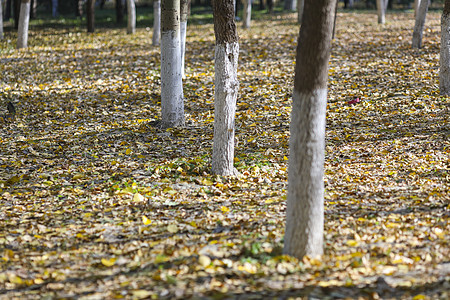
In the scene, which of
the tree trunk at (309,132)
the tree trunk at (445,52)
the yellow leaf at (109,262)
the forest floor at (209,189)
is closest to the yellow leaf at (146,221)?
the forest floor at (209,189)

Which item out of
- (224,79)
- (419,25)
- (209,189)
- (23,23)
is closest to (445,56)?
(419,25)

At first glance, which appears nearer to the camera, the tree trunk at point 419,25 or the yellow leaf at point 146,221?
the yellow leaf at point 146,221

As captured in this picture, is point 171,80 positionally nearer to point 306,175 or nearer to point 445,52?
point 306,175

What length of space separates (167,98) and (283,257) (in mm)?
5387

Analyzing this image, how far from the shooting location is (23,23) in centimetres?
1752

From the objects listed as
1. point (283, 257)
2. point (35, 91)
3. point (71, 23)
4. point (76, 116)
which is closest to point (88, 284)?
point (283, 257)

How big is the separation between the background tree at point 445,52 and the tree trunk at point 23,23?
43.9 ft

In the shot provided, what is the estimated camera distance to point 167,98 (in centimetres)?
917

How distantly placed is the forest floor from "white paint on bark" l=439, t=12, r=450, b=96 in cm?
34

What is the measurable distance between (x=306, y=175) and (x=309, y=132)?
1.24 feet

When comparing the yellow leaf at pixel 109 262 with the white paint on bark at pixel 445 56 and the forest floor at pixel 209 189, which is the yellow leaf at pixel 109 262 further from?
the white paint on bark at pixel 445 56

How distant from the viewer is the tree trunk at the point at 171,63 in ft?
28.8

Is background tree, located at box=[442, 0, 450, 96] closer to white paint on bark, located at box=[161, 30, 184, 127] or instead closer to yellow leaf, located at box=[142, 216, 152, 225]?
white paint on bark, located at box=[161, 30, 184, 127]

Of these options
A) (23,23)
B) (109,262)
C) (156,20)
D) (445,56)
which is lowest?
(109,262)
